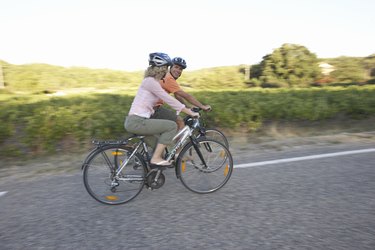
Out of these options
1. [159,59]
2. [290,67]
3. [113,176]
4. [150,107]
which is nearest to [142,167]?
[113,176]

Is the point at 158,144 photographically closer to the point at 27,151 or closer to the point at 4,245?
the point at 4,245

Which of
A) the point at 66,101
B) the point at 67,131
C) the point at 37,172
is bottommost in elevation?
the point at 37,172

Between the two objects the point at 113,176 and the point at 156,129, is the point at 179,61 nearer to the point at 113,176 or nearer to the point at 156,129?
the point at 156,129

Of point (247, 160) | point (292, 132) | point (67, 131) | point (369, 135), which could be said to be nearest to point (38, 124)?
point (67, 131)

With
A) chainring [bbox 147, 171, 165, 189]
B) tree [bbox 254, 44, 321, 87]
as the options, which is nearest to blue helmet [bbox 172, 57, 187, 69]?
chainring [bbox 147, 171, 165, 189]

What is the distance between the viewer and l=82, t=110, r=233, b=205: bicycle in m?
3.97

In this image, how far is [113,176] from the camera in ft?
13.5

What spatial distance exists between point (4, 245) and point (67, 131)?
3.58 meters

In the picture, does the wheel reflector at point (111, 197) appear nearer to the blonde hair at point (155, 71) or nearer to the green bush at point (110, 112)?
the blonde hair at point (155, 71)

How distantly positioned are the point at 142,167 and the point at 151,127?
0.57 metres

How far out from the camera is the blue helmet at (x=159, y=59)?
3938mm

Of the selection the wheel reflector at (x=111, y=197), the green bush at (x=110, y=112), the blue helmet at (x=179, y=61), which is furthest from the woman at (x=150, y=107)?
the green bush at (x=110, y=112)

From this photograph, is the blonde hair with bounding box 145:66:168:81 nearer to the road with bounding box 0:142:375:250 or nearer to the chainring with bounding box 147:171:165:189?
the chainring with bounding box 147:171:165:189

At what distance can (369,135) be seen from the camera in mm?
7449
